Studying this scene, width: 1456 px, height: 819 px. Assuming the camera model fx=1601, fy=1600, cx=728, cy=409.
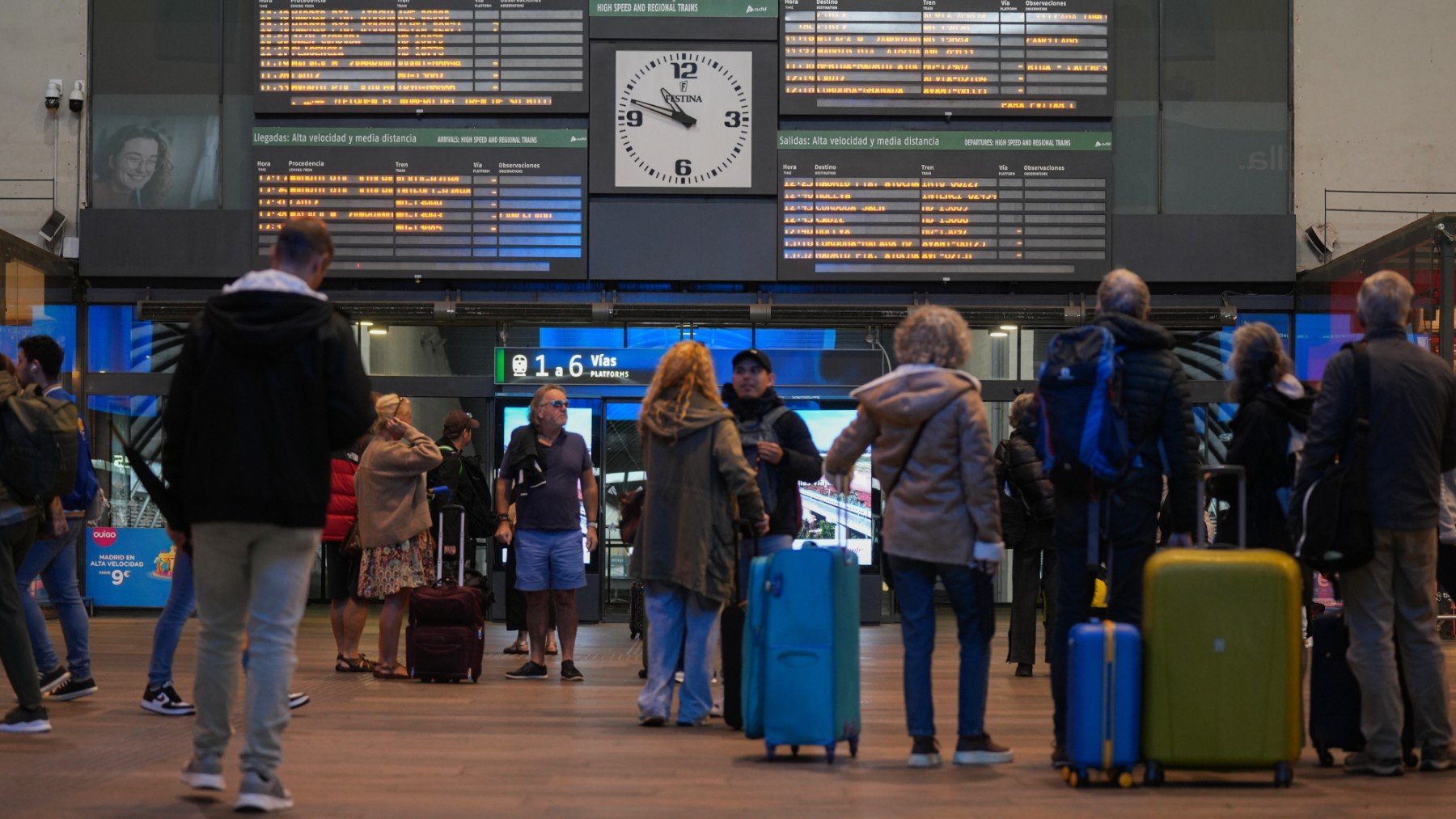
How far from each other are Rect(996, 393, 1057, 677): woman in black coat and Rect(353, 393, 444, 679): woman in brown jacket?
3.53 meters

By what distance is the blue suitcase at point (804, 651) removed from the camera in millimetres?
6012

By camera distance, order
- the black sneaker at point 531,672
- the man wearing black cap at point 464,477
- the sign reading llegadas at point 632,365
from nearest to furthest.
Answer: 1. the black sneaker at point 531,672
2. the man wearing black cap at point 464,477
3. the sign reading llegadas at point 632,365

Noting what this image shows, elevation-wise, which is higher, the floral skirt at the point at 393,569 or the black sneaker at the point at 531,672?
the floral skirt at the point at 393,569

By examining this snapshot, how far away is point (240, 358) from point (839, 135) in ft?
30.5

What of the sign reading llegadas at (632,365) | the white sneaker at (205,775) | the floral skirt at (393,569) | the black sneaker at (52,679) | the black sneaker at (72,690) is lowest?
the black sneaker at (72,690)

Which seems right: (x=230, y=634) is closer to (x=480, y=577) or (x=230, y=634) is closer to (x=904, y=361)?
(x=904, y=361)

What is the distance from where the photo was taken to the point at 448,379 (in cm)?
1459

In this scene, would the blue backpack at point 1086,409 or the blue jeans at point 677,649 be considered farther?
the blue jeans at point 677,649

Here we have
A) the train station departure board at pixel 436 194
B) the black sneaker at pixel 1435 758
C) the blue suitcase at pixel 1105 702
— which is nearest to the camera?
the blue suitcase at pixel 1105 702

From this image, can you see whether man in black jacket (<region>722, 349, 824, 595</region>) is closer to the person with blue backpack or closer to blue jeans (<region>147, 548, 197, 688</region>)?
blue jeans (<region>147, 548, 197, 688</region>)

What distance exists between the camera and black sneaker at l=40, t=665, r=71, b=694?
7.89 m

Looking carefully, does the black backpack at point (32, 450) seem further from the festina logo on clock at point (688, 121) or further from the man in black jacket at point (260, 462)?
the festina logo on clock at point (688, 121)

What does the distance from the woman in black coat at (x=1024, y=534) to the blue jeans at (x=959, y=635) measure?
13.3 feet

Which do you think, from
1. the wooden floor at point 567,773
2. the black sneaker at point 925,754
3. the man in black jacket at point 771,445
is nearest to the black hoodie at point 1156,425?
the wooden floor at point 567,773
